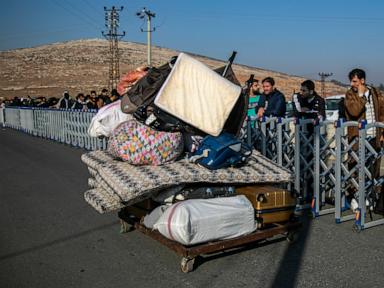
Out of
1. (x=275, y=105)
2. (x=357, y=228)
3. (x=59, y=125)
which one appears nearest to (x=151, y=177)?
(x=357, y=228)

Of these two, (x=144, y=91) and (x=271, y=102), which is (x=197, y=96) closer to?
(x=144, y=91)

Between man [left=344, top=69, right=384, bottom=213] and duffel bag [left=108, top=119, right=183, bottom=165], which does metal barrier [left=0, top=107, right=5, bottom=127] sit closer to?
man [left=344, top=69, right=384, bottom=213]

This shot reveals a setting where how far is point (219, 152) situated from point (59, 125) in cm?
1572

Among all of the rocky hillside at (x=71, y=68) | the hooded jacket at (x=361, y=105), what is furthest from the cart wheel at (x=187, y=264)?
the rocky hillside at (x=71, y=68)

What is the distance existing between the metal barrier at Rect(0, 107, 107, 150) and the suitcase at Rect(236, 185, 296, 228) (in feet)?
26.5

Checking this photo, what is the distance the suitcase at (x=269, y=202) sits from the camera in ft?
18.6

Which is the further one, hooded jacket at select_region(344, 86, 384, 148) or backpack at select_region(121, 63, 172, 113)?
hooded jacket at select_region(344, 86, 384, 148)

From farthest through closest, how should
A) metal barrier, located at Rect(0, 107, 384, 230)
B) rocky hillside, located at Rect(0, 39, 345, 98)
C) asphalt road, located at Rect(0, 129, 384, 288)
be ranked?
rocky hillside, located at Rect(0, 39, 345, 98)
metal barrier, located at Rect(0, 107, 384, 230)
asphalt road, located at Rect(0, 129, 384, 288)

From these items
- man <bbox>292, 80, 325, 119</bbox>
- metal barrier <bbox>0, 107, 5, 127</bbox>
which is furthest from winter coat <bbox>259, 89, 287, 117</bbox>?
metal barrier <bbox>0, 107, 5, 127</bbox>

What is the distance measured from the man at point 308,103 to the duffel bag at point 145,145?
359cm

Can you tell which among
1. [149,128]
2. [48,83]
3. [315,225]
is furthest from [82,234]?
[48,83]

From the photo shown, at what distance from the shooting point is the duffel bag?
5629 millimetres

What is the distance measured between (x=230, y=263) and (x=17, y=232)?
10.2ft

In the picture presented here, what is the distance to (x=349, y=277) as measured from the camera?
4.89m
